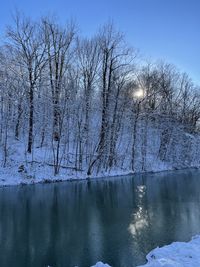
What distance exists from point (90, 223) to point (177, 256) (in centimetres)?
606

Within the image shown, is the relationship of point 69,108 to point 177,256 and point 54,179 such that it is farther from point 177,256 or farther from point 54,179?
point 177,256

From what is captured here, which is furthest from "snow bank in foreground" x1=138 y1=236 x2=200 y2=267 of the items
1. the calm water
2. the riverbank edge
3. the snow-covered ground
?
the snow-covered ground

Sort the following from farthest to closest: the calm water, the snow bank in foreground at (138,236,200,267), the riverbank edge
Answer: the riverbank edge
the calm water
the snow bank in foreground at (138,236,200,267)

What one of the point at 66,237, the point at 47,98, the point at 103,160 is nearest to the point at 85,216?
the point at 66,237

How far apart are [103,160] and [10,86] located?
12.3 metres

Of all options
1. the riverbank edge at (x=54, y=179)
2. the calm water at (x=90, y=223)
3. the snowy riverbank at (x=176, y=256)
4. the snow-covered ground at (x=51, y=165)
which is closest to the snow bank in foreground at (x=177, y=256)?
the snowy riverbank at (x=176, y=256)

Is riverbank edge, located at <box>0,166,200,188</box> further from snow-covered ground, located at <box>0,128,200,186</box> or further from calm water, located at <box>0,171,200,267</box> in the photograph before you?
calm water, located at <box>0,171,200,267</box>

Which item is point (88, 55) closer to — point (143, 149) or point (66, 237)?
point (143, 149)

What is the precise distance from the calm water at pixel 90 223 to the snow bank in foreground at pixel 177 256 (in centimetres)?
57

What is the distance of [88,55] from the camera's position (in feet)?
128

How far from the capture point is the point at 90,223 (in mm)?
14469

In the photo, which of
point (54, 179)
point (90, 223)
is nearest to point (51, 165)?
point (54, 179)

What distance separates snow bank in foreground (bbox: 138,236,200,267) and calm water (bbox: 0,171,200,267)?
568mm

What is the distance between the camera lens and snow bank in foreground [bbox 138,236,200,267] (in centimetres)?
814
